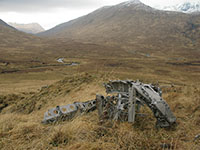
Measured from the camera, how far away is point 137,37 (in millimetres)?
139750

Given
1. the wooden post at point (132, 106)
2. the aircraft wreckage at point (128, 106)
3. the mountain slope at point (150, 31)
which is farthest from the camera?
the mountain slope at point (150, 31)

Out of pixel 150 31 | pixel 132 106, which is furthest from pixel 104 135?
pixel 150 31

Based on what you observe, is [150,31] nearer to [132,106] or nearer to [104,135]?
[132,106]

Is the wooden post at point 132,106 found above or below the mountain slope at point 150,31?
below

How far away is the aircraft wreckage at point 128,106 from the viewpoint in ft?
12.3

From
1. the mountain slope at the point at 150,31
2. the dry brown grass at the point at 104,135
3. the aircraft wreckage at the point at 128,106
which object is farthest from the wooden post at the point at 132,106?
the mountain slope at the point at 150,31

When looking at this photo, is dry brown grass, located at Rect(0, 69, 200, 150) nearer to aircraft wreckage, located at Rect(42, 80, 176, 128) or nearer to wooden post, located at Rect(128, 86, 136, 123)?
wooden post, located at Rect(128, 86, 136, 123)

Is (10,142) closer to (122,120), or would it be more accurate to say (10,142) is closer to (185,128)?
(122,120)

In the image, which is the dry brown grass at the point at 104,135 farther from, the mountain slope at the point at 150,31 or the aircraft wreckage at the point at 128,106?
the mountain slope at the point at 150,31

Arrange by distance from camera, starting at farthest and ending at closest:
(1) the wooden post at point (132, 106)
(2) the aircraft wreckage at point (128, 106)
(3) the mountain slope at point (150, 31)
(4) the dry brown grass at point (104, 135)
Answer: (3) the mountain slope at point (150, 31) < (1) the wooden post at point (132, 106) < (2) the aircraft wreckage at point (128, 106) < (4) the dry brown grass at point (104, 135)

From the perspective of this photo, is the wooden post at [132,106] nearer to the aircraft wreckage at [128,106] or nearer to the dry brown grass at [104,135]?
the aircraft wreckage at [128,106]

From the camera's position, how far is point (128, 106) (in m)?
4.34

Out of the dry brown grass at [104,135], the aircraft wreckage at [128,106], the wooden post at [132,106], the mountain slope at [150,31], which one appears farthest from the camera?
the mountain slope at [150,31]

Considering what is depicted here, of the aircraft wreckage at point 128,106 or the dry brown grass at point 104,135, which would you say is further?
the aircraft wreckage at point 128,106
